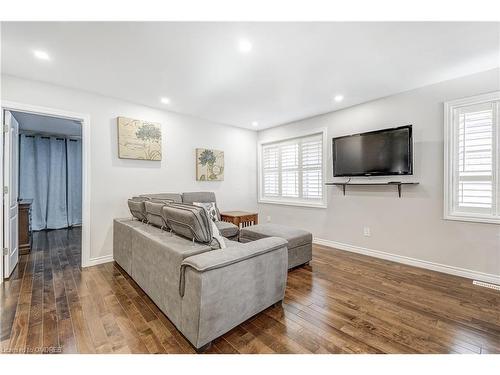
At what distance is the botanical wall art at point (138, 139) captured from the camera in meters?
3.36

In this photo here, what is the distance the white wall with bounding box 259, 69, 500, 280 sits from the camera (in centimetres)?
265

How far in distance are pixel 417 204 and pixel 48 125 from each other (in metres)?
6.80

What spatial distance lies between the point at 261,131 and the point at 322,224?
2.54m

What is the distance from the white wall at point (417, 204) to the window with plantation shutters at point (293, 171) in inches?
11.6

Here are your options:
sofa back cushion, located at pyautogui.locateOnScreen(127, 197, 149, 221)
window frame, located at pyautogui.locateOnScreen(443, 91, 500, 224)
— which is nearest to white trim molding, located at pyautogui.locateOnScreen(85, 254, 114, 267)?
sofa back cushion, located at pyautogui.locateOnScreen(127, 197, 149, 221)

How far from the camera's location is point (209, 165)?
14.6 feet

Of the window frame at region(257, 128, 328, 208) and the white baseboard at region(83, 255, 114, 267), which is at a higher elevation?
the window frame at region(257, 128, 328, 208)

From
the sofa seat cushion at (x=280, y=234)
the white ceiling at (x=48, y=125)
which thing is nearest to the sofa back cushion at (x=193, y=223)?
the sofa seat cushion at (x=280, y=234)

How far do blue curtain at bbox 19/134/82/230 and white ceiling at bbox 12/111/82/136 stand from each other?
34 centimetres

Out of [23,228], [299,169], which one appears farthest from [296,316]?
[23,228]

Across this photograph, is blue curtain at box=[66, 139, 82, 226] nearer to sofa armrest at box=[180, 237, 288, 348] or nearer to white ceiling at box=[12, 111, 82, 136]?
white ceiling at box=[12, 111, 82, 136]

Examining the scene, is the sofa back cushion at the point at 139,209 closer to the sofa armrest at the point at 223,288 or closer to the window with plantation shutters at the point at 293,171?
the sofa armrest at the point at 223,288

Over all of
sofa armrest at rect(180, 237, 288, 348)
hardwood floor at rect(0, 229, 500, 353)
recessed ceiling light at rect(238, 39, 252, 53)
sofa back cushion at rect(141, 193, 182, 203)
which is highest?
recessed ceiling light at rect(238, 39, 252, 53)

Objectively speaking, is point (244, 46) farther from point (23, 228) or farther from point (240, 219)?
point (23, 228)
